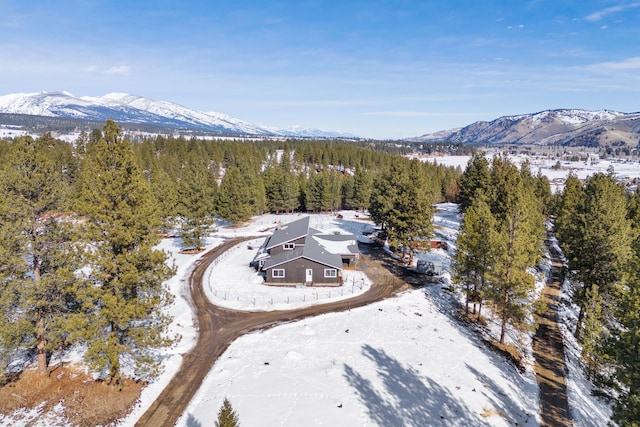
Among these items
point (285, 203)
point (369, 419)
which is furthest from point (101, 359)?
point (285, 203)

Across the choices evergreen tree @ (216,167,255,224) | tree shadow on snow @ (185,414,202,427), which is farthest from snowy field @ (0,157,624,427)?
evergreen tree @ (216,167,255,224)

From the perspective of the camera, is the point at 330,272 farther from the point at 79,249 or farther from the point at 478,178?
the point at 478,178

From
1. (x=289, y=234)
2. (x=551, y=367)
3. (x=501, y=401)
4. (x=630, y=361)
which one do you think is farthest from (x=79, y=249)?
(x=551, y=367)

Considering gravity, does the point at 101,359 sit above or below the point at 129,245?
below

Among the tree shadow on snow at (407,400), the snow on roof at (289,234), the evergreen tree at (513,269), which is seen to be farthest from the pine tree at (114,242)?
the evergreen tree at (513,269)

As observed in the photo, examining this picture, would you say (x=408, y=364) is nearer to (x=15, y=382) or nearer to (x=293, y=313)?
(x=293, y=313)

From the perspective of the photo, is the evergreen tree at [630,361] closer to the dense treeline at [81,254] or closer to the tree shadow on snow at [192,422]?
the tree shadow on snow at [192,422]

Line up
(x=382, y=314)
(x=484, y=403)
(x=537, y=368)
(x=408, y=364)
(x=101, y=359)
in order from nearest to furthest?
(x=101, y=359) < (x=484, y=403) < (x=408, y=364) < (x=537, y=368) < (x=382, y=314)
